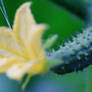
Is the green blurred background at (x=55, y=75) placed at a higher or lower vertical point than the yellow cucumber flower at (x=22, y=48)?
lower

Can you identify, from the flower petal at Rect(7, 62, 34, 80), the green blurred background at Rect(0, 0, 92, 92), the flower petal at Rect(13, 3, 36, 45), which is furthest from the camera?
the green blurred background at Rect(0, 0, 92, 92)

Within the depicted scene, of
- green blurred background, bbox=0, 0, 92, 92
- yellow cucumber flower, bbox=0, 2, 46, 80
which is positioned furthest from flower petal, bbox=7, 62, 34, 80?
green blurred background, bbox=0, 0, 92, 92

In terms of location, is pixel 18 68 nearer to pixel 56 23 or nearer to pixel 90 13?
pixel 90 13

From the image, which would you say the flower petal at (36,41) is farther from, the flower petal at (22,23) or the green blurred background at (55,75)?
the green blurred background at (55,75)

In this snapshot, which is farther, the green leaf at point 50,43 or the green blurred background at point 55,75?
the green blurred background at point 55,75

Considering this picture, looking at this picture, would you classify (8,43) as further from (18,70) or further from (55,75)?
(55,75)

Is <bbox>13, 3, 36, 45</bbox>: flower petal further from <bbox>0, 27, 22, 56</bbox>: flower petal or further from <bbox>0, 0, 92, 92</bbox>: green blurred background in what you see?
<bbox>0, 0, 92, 92</bbox>: green blurred background

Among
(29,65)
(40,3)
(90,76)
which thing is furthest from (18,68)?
(40,3)

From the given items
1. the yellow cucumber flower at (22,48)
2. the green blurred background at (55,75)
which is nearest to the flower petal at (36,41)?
the yellow cucumber flower at (22,48)
